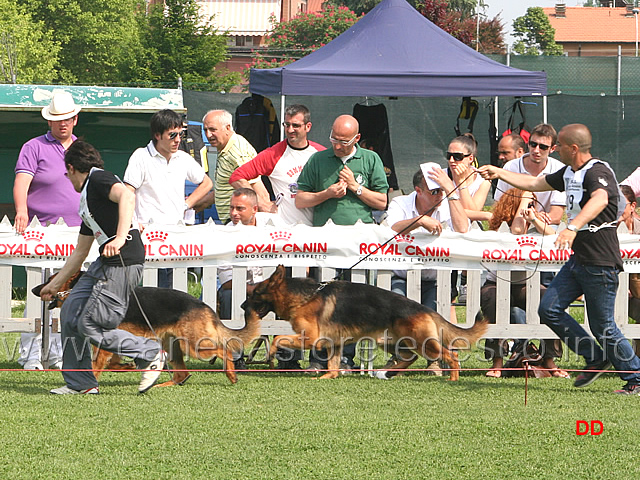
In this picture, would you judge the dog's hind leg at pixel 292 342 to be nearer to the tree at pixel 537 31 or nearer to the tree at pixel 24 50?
the tree at pixel 24 50

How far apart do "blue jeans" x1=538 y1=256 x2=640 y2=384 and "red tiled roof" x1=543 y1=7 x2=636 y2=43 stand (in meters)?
97.2

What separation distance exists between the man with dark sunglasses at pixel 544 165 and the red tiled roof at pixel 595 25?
95806mm

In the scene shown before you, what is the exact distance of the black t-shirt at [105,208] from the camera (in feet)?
19.4

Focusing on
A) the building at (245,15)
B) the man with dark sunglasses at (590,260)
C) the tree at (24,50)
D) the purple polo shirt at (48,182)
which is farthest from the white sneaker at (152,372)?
the building at (245,15)

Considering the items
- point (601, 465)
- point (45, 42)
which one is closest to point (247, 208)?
point (601, 465)

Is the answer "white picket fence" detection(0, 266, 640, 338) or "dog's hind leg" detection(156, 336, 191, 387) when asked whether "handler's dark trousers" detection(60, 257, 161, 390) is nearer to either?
"dog's hind leg" detection(156, 336, 191, 387)

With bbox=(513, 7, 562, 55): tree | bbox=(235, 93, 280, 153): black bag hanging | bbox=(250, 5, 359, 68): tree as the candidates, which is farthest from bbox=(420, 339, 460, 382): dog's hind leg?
bbox=(513, 7, 562, 55): tree

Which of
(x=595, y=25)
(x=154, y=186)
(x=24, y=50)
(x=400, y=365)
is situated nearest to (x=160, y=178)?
(x=154, y=186)

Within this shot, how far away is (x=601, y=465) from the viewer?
4.48 metres

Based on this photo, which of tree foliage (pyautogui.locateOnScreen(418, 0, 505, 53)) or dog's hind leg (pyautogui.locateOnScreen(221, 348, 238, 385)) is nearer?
dog's hind leg (pyautogui.locateOnScreen(221, 348, 238, 385))

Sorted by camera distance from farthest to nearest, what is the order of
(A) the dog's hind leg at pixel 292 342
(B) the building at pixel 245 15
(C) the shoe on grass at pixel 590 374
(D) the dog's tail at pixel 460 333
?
(B) the building at pixel 245 15 → (D) the dog's tail at pixel 460 333 → (A) the dog's hind leg at pixel 292 342 → (C) the shoe on grass at pixel 590 374

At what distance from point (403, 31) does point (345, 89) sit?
5.24 feet

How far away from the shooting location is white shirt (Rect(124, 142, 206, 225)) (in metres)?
7.46

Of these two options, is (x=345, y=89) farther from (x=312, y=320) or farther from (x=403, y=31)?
(x=312, y=320)
